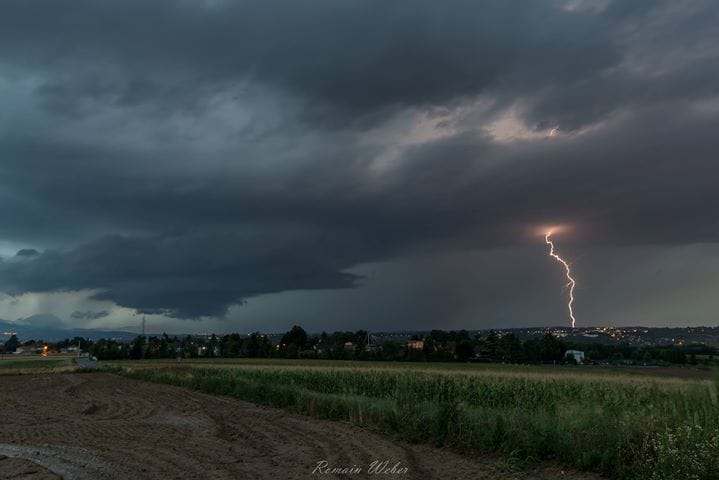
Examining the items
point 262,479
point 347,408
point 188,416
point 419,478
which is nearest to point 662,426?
point 419,478

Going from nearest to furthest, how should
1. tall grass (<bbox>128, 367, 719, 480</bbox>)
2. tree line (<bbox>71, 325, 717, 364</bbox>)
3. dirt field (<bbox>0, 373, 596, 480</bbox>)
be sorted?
tall grass (<bbox>128, 367, 719, 480</bbox>), dirt field (<bbox>0, 373, 596, 480</bbox>), tree line (<bbox>71, 325, 717, 364</bbox>)

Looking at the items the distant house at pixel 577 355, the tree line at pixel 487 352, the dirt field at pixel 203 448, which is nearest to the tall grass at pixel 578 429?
the dirt field at pixel 203 448

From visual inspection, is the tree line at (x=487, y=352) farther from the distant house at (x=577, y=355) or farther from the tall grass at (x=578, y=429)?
the tall grass at (x=578, y=429)

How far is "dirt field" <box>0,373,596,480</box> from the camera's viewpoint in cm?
1088

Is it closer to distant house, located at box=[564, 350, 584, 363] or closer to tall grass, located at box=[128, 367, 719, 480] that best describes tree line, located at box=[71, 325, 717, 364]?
distant house, located at box=[564, 350, 584, 363]

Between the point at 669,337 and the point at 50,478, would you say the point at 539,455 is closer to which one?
the point at 50,478

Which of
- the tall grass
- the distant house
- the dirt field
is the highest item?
the tall grass

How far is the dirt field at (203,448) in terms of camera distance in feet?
Answer: 35.7

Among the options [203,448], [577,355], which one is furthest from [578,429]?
[577,355]

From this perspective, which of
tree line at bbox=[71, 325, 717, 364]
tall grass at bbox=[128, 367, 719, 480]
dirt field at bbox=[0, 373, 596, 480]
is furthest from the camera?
tree line at bbox=[71, 325, 717, 364]

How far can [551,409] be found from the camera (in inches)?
674

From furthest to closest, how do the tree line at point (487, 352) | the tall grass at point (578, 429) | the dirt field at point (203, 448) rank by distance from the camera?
1. the tree line at point (487, 352)
2. the dirt field at point (203, 448)
3. the tall grass at point (578, 429)

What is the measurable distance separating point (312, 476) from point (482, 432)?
14.5 feet

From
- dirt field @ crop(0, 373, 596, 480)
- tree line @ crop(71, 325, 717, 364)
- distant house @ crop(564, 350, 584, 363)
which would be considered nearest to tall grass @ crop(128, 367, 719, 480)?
dirt field @ crop(0, 373, 596, 480)
